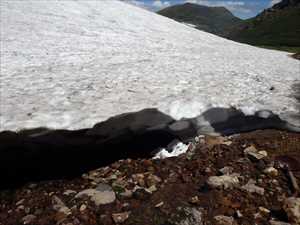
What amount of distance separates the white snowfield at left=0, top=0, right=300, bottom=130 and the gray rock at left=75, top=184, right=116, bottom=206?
56.2 inches

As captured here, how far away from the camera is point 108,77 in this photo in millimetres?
10586

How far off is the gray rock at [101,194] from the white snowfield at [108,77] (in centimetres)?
143

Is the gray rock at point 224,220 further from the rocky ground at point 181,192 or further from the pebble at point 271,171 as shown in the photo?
the pebble at point 271,171

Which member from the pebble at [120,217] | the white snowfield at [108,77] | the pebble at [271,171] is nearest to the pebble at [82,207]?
the pebble at [120,217]

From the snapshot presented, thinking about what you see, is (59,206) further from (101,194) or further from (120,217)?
(120,217)

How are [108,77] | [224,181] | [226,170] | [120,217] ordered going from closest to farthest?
[120,217], [224,181], [226,170], [108,77]

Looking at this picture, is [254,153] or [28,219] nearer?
[28,219]

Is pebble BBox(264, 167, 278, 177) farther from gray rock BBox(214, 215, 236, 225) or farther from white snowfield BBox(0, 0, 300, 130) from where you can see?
white snowfield BBox(0, 0, 300, 130)

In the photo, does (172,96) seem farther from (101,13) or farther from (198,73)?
(101,13)

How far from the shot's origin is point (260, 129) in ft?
25.0

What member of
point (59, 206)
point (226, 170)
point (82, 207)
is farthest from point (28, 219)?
point (226, 170)

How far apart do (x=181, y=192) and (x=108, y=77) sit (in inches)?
234

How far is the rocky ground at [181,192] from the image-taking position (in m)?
4.90

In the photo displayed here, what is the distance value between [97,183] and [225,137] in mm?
2922
